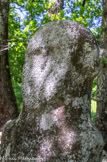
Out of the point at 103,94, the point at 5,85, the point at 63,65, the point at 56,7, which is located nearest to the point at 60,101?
the point at 63,65

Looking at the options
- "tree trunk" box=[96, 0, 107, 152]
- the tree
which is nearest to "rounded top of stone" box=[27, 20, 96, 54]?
"tree trunk" box=[96, 0, 107, 152]

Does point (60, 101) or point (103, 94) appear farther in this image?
point (103, 94)

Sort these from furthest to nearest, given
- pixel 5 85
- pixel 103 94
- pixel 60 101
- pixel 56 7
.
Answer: pixel 56 7 < pixel 5 85 < pixel 103 94 < pixel 60 101

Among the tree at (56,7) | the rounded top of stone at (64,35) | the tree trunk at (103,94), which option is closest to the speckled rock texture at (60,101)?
the rounded top of stone at (64,35)

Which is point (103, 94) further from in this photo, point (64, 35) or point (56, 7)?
point (56, 7)

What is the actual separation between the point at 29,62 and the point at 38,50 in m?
0.17

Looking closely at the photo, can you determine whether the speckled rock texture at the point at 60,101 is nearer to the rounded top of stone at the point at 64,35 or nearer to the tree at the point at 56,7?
the rounded top of stone at the point at 64,35

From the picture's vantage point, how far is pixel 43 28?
7.41ft

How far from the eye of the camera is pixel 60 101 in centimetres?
209

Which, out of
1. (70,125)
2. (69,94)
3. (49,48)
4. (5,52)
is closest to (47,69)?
(49,48)

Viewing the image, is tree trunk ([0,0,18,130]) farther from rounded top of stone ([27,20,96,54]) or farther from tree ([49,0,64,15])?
rounded top of stone ([27,20,96,54])

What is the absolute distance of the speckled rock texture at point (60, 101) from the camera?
1.99 m

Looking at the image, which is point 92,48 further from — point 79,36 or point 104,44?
point 104,44

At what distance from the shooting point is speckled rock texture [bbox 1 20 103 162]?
199 cm
